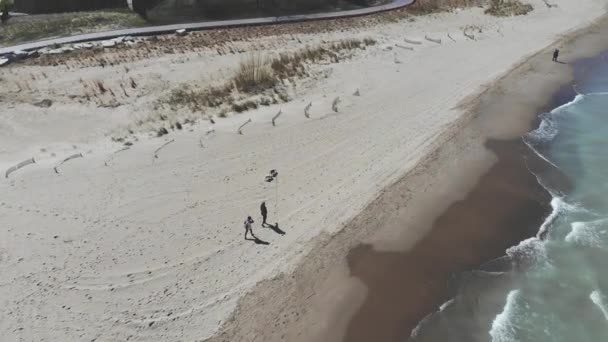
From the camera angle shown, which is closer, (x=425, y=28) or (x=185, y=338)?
(x=185, y=338)

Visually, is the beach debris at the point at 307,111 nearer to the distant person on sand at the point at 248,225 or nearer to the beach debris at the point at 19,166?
the distant person on sand at the point at 248,225

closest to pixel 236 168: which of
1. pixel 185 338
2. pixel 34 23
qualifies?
pixel 185 338

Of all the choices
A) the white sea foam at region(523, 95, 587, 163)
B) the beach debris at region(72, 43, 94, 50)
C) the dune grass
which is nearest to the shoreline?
the white sea foam at region(523, 95, 587, 163)

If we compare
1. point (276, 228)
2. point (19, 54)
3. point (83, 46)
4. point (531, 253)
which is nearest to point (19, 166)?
point (276, 228)

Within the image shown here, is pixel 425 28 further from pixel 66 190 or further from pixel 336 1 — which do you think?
pixel 66 190

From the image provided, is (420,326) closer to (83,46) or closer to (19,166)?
(19,166)

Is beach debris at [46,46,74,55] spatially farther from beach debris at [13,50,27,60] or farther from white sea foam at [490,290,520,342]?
white sea foam at [490,290,520,342]
